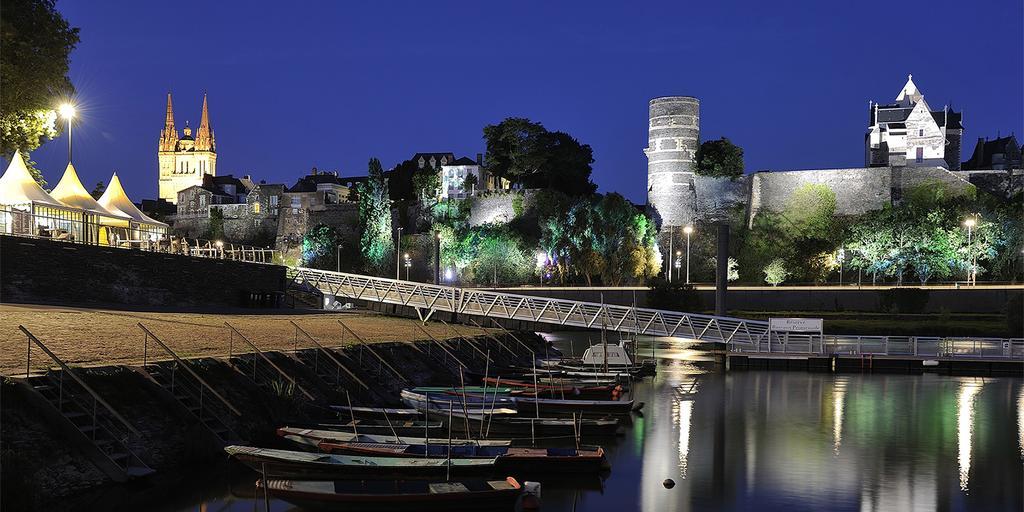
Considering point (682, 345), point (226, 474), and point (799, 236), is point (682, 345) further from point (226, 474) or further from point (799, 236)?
point (226, 474)

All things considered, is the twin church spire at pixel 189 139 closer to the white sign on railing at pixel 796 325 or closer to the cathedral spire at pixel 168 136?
the cathedral spire at pixel 168 136

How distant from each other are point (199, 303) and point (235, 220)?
7997 cm

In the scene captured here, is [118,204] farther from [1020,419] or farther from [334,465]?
[1020,419]

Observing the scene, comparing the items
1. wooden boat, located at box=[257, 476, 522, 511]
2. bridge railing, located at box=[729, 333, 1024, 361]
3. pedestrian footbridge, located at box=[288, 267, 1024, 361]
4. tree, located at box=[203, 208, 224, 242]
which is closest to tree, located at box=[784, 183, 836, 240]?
pedestrian footbridge, located at box=[288, 267, 1024, 361]

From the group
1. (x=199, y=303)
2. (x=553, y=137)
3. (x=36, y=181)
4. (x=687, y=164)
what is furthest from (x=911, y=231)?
(x=36, y=181)

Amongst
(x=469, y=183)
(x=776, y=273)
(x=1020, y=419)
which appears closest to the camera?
(x=1020, y=419)

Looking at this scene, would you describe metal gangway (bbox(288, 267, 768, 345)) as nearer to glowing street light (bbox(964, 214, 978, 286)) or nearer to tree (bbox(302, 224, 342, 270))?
glowing street light (bbox(964, 214, 978, 286))

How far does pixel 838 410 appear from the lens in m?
30.2

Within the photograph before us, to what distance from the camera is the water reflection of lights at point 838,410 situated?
25250 millimetres

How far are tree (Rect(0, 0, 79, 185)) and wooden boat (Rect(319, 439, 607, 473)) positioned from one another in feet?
40.9

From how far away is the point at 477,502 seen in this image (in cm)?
1519

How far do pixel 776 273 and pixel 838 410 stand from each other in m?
46.9

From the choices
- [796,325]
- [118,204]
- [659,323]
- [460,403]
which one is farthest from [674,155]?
[460,403]

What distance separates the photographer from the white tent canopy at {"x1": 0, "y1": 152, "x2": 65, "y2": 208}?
1454 inches
